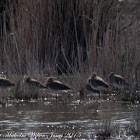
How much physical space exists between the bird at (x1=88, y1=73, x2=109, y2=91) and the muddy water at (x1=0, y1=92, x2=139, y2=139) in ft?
0.85

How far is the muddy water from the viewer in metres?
6.98

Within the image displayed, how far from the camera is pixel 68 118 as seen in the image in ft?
27.2

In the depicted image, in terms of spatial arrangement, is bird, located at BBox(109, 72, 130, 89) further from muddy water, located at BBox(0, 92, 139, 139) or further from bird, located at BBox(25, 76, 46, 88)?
bird, located at BBox(25, 76, 46, 88)

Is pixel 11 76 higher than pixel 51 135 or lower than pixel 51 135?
higher

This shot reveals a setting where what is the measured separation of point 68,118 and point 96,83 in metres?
2.62

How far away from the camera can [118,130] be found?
7.12 metres

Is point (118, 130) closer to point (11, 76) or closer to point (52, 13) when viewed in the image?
point (11, 76)

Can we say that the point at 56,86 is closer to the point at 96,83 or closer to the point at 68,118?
the point at 96,83

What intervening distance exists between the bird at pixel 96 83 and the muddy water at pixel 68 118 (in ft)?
0.85

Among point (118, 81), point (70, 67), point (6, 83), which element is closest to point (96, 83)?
point (118, 81)

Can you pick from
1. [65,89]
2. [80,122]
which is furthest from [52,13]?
[80,122]

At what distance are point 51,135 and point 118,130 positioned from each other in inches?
37.6

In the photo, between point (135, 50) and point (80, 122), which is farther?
point (135, 50)

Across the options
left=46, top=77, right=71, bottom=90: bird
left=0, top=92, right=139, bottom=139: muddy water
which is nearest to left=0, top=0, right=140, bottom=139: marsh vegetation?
left=0, top=92, right=139, bottom=139: muddy water
